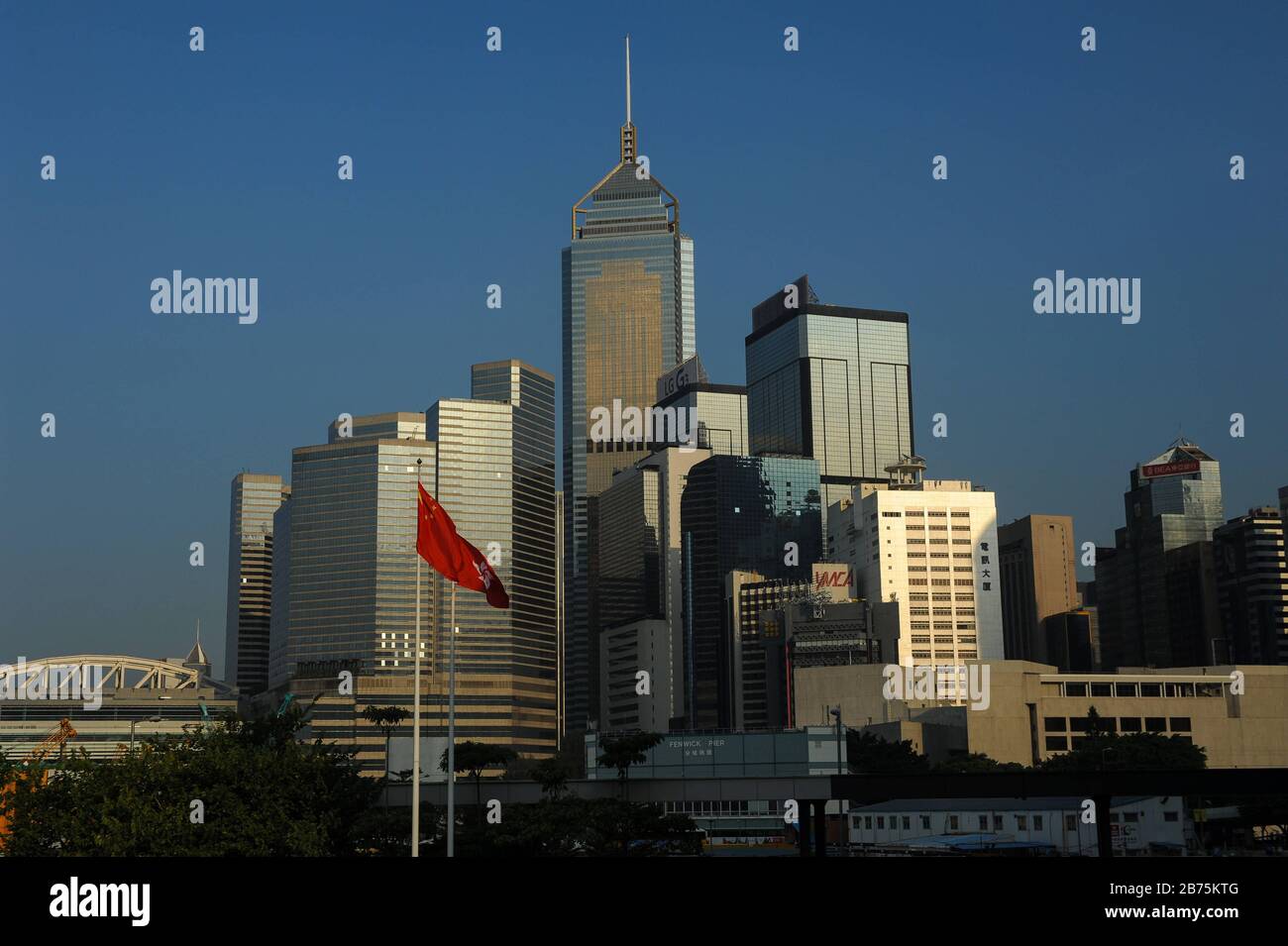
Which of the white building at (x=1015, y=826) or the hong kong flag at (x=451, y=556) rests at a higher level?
the hong kong flag at (x=451, y=556)

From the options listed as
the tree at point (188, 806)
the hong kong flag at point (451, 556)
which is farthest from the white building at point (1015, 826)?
the hong kong flag at point (451, 556)

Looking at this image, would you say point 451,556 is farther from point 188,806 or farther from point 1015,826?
point 1015,826

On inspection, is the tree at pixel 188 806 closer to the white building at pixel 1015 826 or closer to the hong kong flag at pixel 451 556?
the hong kong flag at pixel 451 556
